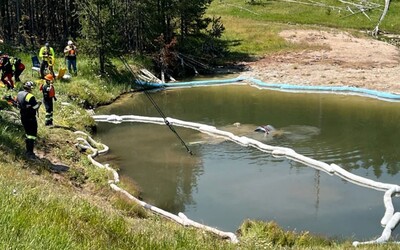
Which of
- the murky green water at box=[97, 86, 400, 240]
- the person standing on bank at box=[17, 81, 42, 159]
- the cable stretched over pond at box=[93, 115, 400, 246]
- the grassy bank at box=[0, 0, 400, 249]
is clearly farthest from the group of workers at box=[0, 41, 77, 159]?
the cable stretched over pond at box=[93, 115, 400, 246]

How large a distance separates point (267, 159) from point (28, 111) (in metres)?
8.48

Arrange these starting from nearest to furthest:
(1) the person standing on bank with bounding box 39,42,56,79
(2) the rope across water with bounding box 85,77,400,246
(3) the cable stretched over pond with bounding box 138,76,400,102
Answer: (2) the rope across water with bounding box 85,77,400,246, (1) the person standing on bank with bounding box 39,42,56,79, (3) the cable stretched over pond with bounding box 138,76,400,102

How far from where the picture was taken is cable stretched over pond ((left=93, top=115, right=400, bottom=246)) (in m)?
13.1

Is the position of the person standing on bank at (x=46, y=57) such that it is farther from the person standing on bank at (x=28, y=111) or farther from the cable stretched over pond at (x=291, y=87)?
the person standing on bank at (x=28, y=111)

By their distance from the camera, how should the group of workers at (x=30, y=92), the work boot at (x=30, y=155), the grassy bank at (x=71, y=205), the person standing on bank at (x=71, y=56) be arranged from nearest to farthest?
the grassy bank at (x=71, y=205) → the group of workers at (x=30, y=92) → the work boot at (x=30, y=155) → the person standing on bank at (x=71, y=56)

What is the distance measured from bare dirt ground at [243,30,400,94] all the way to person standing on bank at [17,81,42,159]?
775 inches

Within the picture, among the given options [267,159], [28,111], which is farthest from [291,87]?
[28,111]

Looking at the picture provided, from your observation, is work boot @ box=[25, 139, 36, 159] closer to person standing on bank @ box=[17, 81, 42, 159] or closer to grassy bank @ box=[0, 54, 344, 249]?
person standing on bank @ box=[17, 81, 42, 159]

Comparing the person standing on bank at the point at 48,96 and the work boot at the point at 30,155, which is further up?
the person standing on bank at the point at 48,96

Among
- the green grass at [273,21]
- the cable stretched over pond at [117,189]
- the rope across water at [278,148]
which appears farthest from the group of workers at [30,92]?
the green grass at [273,21]

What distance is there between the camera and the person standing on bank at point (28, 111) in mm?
14094

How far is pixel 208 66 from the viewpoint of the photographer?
1446 inches

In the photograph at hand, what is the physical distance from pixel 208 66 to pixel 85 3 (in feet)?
34.9

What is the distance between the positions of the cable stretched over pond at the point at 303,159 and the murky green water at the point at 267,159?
280mm
